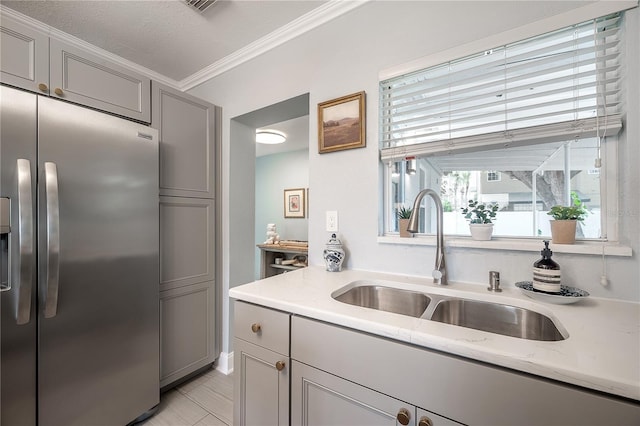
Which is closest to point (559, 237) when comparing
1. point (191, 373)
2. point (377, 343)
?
point (377, 343)

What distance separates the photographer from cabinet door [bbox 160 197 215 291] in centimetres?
185

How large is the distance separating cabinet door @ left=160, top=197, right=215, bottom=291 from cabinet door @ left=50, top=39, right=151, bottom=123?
0.62 meters

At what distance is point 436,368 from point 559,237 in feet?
2.60

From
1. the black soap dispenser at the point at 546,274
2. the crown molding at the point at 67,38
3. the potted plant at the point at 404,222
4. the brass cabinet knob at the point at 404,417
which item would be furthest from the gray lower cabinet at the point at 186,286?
the black soap dispenser at the point at 546,274

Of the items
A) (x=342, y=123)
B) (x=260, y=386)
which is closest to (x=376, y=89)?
(x=342, y=123)

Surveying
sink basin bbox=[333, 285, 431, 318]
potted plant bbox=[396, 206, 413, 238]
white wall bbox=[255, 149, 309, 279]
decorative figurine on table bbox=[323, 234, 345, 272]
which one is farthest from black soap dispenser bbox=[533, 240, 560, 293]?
white wall bbox=[255, 149, 309, 279]

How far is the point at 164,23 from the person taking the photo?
5.79 ft

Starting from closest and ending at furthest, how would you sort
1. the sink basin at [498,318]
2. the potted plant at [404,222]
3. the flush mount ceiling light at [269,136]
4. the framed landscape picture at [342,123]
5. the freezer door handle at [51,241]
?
the sink basin at [498,318] → the freezer door handle at [51,241] → the potted plant at [404,222] → the framed landscape picture at [342,123] → the flush mount ceiling light at [269,136]

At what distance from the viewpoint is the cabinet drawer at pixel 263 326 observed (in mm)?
1023

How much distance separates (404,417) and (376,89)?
1477 mm

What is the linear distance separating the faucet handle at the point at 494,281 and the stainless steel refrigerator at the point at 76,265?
72.2 inches

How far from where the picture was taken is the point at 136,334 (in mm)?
1577

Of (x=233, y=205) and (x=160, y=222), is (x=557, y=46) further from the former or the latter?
(x=160, y=222)

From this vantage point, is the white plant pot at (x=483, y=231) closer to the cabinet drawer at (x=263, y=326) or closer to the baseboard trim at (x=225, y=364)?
the cabinet drawer at (x=263, y=326)
